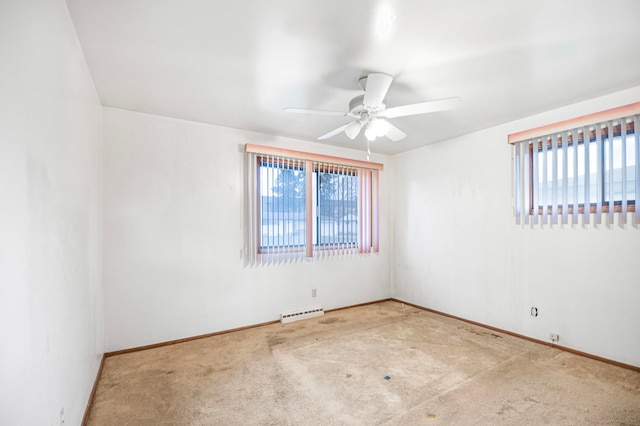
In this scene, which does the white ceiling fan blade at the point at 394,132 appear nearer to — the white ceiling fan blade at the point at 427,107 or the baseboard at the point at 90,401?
the white ceiling fan blade at the point at 427,107

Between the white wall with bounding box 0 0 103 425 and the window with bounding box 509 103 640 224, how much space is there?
3864 mm

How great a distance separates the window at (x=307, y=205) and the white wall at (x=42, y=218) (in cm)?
179

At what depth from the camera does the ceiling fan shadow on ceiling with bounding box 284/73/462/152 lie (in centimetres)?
206

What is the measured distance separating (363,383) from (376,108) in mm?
2205

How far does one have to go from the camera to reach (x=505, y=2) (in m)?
1.53

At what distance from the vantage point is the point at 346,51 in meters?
1.94

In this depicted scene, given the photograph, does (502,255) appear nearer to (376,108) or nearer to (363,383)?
(363,383)

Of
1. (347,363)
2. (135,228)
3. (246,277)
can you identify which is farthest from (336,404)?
(135,228)

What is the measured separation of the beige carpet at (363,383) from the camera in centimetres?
191

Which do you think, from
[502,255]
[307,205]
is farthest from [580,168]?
[307,205]

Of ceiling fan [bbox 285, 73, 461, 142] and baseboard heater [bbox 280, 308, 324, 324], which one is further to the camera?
baseboard heater [bbox 280, 308, 324, 324]

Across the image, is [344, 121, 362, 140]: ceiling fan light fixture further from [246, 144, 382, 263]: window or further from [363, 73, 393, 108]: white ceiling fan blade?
[246, 144, 382, 263]: window

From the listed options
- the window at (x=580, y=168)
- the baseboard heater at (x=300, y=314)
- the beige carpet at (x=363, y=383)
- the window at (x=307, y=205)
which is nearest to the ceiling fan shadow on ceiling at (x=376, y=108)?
the window at (x=307, y=205)

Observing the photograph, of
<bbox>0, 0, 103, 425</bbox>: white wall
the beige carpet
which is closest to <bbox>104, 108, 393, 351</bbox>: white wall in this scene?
the beige carpet
